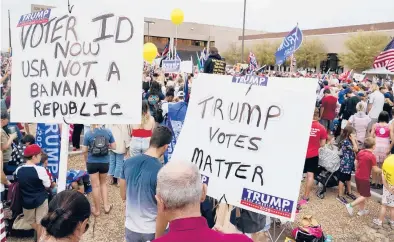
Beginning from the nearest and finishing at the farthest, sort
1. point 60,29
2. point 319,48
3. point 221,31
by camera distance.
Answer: point 60,29 → point 319,48 → point 221,31

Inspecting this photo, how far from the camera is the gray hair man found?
5.26 ft

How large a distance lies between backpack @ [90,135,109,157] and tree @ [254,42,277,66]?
5120 centimetres

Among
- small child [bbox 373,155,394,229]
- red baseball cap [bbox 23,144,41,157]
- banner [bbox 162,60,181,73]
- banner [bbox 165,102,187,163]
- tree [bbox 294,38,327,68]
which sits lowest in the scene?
small child [bbox 373,155,394,229]

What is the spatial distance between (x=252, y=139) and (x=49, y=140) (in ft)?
12.6

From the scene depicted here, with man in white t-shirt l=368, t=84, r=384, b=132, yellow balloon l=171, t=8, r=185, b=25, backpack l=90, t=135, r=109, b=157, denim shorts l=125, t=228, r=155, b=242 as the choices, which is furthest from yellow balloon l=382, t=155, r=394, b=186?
yellow balloon l=171, t=8, r=185, b=25

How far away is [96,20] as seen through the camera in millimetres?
2982

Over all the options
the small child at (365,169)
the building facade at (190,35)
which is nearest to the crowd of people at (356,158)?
the small child at (365,169)

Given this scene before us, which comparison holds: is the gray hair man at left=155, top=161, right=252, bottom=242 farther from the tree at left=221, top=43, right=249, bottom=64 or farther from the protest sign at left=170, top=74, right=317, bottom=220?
the tree at left=221, top=43, right=249, bottom=64

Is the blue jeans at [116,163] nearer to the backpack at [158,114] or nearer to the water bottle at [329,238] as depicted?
the backpack at [158,114]

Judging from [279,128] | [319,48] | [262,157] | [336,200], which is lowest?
[336,200]

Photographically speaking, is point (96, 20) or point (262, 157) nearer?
point (262, 157)

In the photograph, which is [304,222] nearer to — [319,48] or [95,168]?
[95,168]

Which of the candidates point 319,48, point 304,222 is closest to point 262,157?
point 304,222

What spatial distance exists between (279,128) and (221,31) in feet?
224
